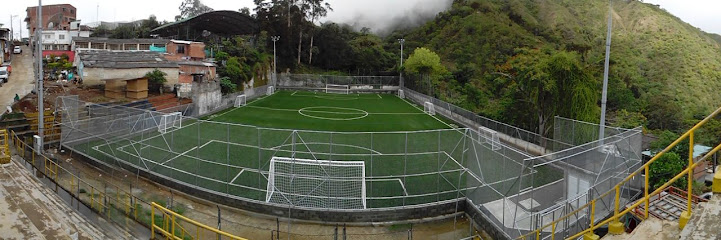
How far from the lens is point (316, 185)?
51.8 feet

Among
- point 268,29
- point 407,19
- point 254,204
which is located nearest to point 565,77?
point 254,204

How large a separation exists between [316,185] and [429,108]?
80.8ft

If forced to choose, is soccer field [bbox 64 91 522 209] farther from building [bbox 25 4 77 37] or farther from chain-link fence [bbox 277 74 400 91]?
building [bbox 25 4 77 37]

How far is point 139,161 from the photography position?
62.2 ft

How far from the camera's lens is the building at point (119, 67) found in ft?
94.7

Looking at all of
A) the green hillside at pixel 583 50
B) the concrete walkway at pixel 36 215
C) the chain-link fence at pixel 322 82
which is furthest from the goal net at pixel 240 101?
the concrete walkway at pixel 36 215

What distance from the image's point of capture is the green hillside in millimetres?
40531

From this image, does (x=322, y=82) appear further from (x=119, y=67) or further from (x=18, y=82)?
(x=18, y=82)

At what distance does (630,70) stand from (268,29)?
44493 millimetres

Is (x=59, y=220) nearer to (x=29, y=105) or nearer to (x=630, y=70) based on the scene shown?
(x=29, y=105)

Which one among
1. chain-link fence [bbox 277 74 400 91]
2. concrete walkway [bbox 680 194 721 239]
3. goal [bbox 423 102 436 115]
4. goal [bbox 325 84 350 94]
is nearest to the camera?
concrete walkway [bbox 680 194 721 239]

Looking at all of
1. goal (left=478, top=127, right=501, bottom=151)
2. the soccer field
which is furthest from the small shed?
goal (left=478, top=127, right=501, bottom=151)

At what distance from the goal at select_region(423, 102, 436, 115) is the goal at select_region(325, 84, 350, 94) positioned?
15075 mm

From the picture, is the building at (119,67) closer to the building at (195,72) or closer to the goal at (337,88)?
the building at (195,72)
